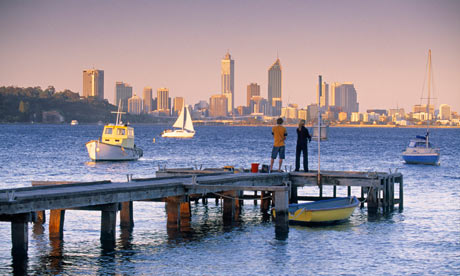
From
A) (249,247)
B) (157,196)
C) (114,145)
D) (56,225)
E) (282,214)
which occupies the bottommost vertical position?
(249,247)

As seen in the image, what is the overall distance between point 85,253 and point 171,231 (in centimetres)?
429

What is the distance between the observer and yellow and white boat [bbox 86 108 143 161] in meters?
68.9

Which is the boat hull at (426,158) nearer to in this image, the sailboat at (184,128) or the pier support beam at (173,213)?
the pier support beam at (173,213)

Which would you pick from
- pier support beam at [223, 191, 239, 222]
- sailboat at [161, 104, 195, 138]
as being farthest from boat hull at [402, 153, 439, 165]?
sailboat at [161, 104, 195, 138]

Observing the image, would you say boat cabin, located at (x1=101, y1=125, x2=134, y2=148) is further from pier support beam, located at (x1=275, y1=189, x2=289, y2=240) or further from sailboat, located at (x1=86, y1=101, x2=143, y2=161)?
pier support beam, located at (x1=275, y1=189, x2=289, y2=240)

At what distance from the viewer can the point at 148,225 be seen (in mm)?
28609

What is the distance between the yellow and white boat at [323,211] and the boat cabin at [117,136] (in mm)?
41382

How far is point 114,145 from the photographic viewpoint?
227 feet

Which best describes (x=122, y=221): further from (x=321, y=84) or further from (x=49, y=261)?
(x=321, y=84)

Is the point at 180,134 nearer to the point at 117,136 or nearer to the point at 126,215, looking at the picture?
the point at 117,136

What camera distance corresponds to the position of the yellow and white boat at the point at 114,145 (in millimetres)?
68875

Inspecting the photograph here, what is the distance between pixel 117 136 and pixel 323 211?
1757 inches

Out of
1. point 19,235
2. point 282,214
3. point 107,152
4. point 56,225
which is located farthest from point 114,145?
point 19,235

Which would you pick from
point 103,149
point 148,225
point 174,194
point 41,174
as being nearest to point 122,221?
point 148,225
